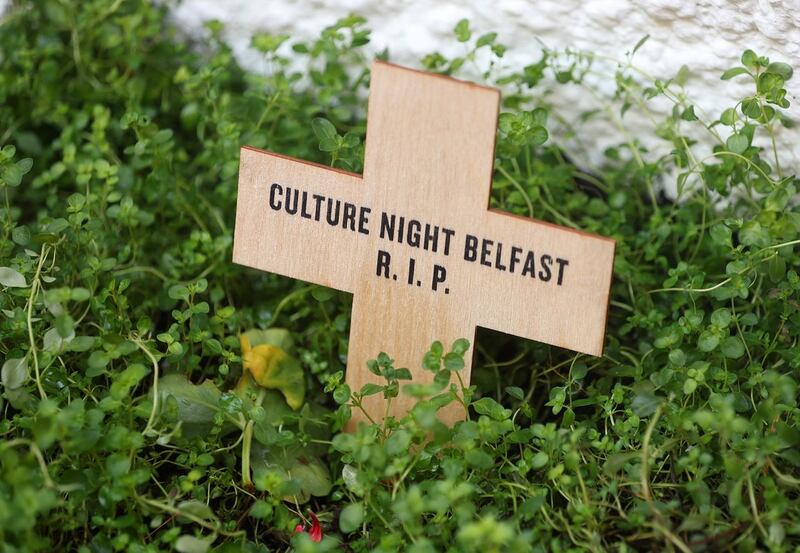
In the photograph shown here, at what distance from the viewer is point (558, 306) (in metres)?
1.05

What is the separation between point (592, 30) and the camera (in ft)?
4.74

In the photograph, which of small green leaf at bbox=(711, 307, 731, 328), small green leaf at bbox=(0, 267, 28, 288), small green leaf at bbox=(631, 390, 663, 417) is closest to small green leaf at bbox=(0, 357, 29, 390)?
small green leaf at bbox=(0, 267, 28, 288)

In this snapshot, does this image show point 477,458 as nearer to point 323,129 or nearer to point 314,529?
point 314,529

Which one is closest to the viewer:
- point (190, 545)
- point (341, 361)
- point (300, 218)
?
point (190, 545)

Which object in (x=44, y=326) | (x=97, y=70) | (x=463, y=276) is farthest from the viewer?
(x=97, y=70)

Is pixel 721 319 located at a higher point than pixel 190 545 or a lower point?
higher

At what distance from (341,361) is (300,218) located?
0.27 m

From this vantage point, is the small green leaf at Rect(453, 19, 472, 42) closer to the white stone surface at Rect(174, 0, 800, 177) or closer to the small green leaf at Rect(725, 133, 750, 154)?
the white stone surface at Rect(174, 0, 800, 177)

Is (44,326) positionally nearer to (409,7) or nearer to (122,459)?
(122,459)

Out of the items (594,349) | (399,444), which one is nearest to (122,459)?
(399,444)

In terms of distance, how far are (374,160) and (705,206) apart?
1.79ft

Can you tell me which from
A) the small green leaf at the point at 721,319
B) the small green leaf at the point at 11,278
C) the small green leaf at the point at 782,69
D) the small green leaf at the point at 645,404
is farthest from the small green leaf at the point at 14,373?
the small green leaf at the point at 782,69

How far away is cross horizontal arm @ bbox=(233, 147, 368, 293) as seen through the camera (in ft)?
3.67

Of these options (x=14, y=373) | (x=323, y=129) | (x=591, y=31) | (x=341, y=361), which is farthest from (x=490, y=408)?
(x=591, y=31)
